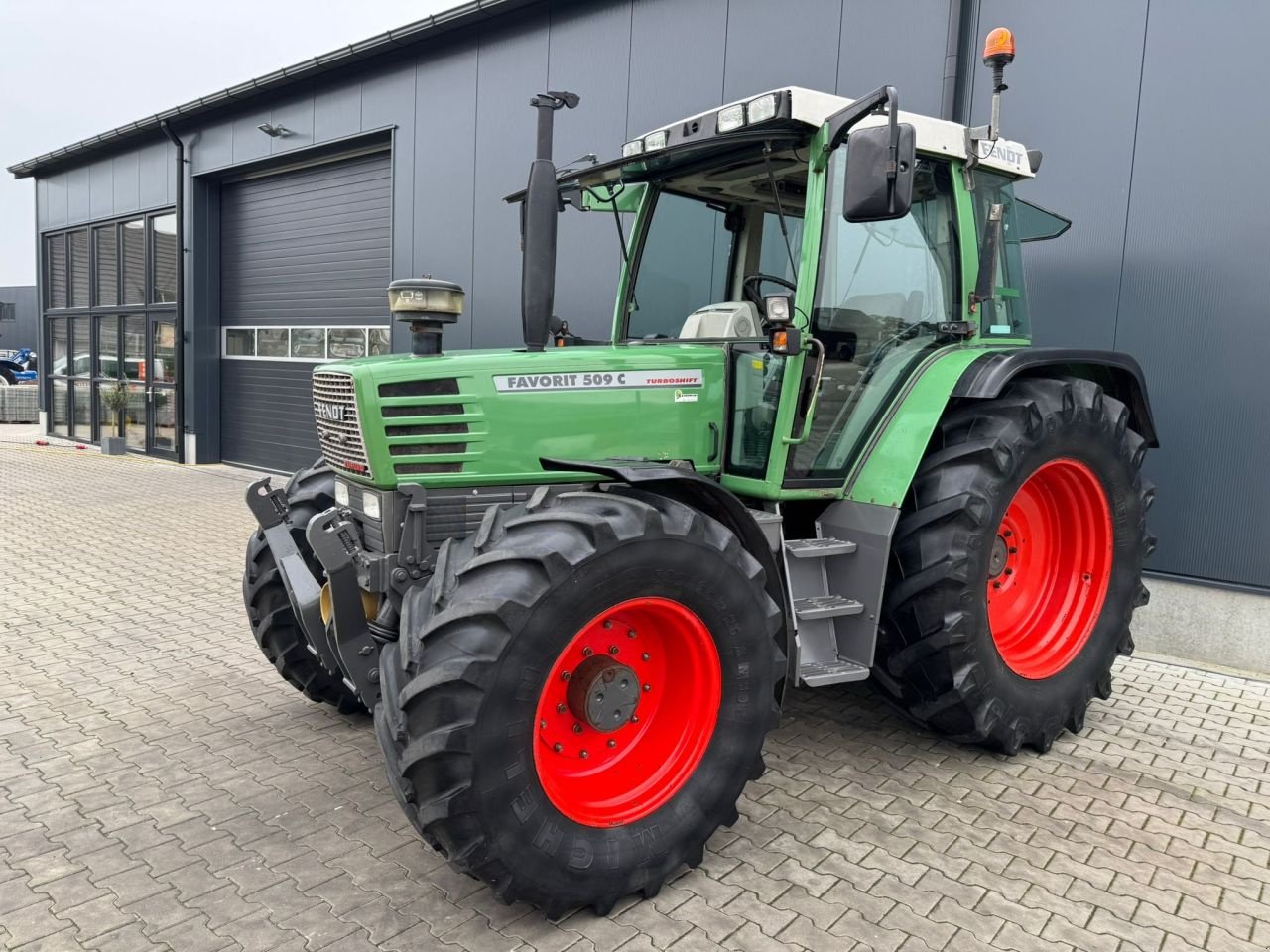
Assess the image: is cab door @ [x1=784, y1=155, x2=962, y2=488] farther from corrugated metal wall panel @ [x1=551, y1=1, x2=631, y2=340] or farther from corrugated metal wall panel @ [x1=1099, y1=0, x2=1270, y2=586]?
corrugated metal wall panel @ [x1=551, y1=1, x2=631, y2=340]

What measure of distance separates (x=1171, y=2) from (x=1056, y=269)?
4.93ft

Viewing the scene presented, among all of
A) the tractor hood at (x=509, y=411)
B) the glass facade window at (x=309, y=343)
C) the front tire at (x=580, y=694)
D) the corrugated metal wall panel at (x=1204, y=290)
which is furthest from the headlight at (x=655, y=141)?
the glass facade window at (x=309, y=343)

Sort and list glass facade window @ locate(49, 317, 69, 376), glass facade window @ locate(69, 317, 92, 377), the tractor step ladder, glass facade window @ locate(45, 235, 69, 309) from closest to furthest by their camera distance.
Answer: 1. the tractor step ladder
2. glass facade window @ locate(69, 317, 92, 377)
3. glass facade window @ locate(45, 235, 69, 309)
4. glass facade window @ locate(49, 317, 69, 376)

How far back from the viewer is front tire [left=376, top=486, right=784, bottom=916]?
7.82 ft

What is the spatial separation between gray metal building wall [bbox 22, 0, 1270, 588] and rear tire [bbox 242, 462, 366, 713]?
3.63 meters

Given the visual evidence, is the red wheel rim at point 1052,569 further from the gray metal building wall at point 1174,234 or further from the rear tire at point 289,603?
the rear tire at point 289,603

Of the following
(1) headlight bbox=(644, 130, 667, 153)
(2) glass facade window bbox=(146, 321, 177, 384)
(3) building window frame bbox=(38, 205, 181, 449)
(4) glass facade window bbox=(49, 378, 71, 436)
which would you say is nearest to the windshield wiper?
(1) headlight bbox=(644, 130, 667, 153)

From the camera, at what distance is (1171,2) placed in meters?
5.01

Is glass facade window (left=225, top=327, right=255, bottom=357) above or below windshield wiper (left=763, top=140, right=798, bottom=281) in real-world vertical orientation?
below

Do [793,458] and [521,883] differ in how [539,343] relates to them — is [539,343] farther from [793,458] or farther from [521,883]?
[521,883]

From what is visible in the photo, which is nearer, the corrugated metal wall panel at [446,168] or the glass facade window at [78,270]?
the corrugated metal wall panel at [446,168]

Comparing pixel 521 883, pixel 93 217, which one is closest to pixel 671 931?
pixel 521 883

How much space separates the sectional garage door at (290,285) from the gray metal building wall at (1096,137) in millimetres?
2715

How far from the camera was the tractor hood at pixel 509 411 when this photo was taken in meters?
2.97
